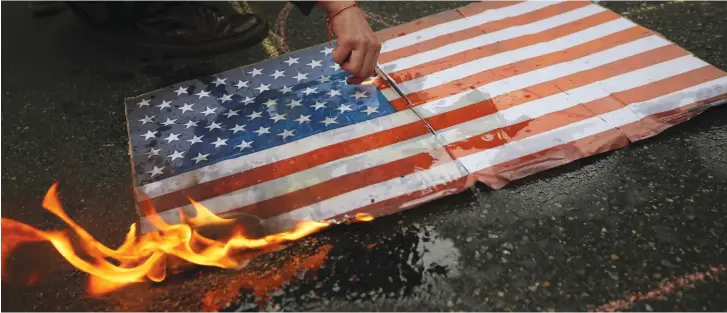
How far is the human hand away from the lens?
1.61 metres

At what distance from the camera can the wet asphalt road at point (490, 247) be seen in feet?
4.49

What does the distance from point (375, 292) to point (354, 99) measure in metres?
0.82

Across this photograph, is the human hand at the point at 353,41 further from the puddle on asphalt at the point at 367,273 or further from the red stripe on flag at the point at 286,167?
the puddle on asphalt at the point at 367,273

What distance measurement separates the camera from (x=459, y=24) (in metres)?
2.38

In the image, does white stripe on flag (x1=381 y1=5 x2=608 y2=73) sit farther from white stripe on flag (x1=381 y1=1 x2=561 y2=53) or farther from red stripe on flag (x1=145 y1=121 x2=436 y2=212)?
red stripe on flag (x1=145 y1=121 x2=436 y2=212)

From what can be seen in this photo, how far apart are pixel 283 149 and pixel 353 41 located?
45 centimetres

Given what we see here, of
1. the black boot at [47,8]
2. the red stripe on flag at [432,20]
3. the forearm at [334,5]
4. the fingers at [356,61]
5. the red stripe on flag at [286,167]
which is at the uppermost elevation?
the forearm at [334,5]

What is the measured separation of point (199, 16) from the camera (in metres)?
2.56

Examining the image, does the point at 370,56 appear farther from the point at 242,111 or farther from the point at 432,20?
the point at 432,20

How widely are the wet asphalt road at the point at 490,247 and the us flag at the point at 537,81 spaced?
0.07 metres

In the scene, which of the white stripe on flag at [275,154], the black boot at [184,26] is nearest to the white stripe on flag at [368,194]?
the white stripe on flag at [275,154]

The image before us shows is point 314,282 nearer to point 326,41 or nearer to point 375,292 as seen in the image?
point 375,292

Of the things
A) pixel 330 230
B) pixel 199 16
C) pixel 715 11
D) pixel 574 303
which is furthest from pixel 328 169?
pixel 715 11

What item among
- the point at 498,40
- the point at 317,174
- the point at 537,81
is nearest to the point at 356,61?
the point at 317,174
